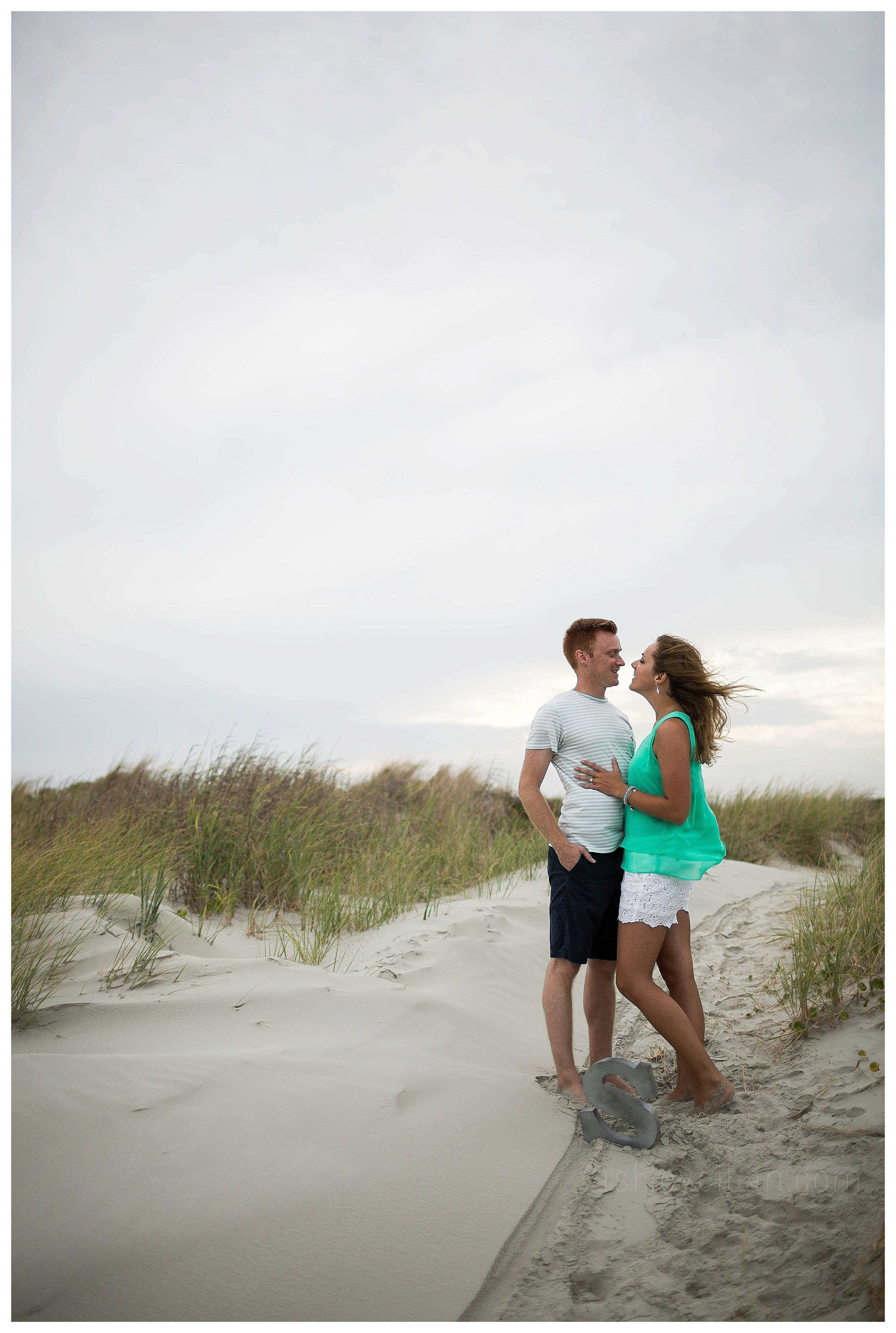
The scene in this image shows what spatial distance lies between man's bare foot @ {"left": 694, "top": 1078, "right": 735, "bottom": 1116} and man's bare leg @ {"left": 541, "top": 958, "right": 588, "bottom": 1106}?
→ 511 millimetres

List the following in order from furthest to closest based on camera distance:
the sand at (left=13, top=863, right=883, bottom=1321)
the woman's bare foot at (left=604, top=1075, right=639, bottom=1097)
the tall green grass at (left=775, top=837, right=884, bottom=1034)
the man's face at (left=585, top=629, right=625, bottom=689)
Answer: the tall green grass at (left=775, top=837, right=884, bottom=1034)
the man's face at (left=585, top=629, right=625, bottom=689)
the woman's bare foot at (left=604, top=1075, right=639, bottom=1097)
the sand at (left=13, top=863, right=883, bottom=1321)

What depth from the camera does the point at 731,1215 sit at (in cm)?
278

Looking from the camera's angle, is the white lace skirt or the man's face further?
the man's face

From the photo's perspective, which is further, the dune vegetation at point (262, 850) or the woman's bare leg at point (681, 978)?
the dune vegetation at point (262, 850)

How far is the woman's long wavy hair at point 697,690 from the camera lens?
11.6ft

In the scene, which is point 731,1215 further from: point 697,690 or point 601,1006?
point 697,690

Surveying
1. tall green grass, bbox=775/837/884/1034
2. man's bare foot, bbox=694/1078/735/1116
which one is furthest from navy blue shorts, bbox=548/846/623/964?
tall green grass, bbox=775/837/884/1034

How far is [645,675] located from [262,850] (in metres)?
5.01

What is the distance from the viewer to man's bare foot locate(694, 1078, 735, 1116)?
11.4ft

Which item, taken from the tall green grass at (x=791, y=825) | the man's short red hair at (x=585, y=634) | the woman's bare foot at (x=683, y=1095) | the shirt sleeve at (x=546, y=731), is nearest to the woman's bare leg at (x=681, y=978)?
the woman's bare foot at (x=683, y=1095)

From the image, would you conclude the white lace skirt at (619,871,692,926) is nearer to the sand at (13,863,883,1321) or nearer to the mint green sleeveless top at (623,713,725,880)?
the mint green sleeveless top at (623,713,725,880)

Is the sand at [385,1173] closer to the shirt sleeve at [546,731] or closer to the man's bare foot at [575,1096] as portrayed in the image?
the man's bare foot at [575,1096]

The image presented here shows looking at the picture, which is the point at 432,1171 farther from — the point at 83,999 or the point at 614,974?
the point at 83,999
